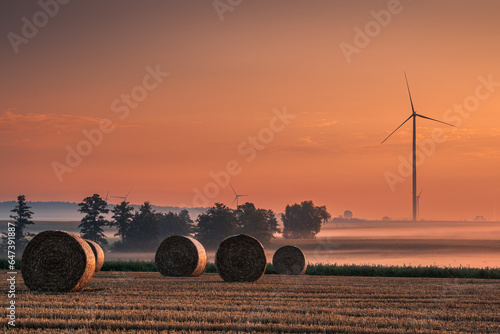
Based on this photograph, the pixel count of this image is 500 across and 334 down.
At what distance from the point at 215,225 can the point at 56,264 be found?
327 ft

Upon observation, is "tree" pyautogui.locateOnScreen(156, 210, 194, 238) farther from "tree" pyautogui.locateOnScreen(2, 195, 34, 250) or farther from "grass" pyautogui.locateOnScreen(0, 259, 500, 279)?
"grass" pyautogui.locateOnScreen(0, 259, 500, 279)

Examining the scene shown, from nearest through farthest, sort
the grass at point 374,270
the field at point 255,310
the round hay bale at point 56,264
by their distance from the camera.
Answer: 1. the field at point 255,310
2. the round hay bale at point 56,264
3. the grass at point 374,270

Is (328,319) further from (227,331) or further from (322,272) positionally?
(322,272)

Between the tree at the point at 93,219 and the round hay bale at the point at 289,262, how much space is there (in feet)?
227

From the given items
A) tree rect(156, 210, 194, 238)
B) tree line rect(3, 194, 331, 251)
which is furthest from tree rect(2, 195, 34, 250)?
tree rect(156, 210, 194, 238)

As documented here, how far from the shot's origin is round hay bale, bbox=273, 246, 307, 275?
36.8 meters

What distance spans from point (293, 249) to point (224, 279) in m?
10.7

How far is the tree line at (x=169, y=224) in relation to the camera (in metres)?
102

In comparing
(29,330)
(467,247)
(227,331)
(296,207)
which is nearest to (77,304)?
(29,330)

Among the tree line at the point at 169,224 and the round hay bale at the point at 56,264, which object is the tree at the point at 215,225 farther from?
the round hay bale at the point at 56,264

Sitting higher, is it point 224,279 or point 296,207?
point 296,207

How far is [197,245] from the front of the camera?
31.2m

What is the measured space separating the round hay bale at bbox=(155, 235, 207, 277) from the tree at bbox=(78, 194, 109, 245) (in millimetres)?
73287

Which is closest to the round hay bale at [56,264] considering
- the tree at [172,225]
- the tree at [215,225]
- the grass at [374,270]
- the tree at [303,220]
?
the grass at [374,270]
